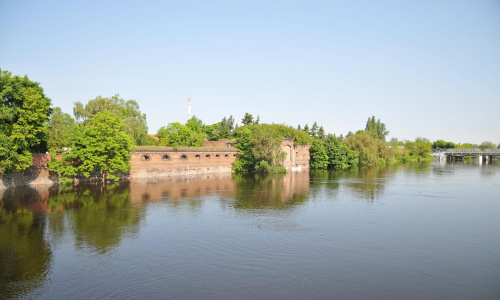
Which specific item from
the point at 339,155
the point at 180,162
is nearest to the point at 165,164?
the point at 180,162

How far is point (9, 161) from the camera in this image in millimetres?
25297

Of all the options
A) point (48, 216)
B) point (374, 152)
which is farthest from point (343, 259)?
point (374, 152)

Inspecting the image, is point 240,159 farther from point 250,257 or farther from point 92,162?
point 250,257

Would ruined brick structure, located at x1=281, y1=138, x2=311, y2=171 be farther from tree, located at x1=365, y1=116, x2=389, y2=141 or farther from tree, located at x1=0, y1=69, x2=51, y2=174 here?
tree, located at x1=365, y1=116, x2=389, y2=141

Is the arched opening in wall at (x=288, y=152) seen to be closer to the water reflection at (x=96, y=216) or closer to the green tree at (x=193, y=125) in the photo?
the green tree at (x=193, y=125)

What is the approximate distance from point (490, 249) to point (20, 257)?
17.6 metres

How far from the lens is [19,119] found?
26.7 metres

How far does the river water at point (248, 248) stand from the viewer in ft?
32.5

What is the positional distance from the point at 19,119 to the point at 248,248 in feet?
76.8

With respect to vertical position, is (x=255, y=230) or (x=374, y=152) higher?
(x=374, y=152)

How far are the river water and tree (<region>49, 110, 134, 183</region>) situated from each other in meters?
6.30

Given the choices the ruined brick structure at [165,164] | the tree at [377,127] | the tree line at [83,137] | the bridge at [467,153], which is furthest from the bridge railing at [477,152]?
the ruined brick structure at [165,164]

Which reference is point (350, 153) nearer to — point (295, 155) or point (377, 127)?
point (295, 155)

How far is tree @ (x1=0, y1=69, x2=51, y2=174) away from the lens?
2570cm
